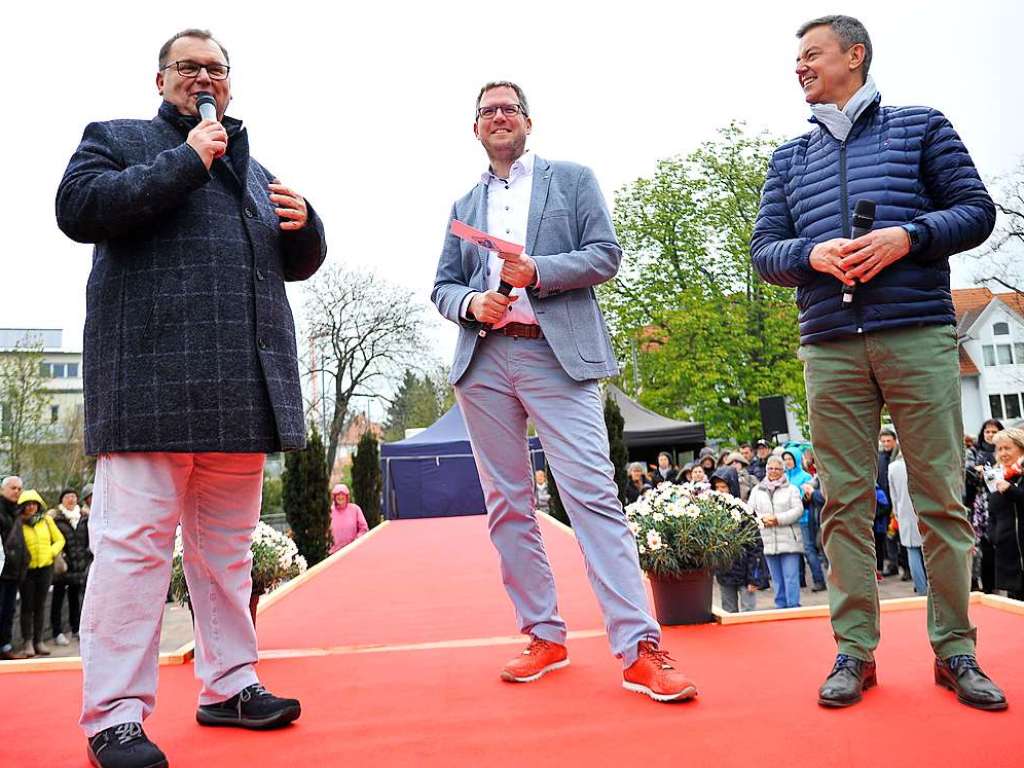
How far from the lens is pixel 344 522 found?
11688mm

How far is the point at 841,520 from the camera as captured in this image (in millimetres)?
2438

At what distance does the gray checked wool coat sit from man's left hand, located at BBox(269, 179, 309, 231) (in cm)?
9

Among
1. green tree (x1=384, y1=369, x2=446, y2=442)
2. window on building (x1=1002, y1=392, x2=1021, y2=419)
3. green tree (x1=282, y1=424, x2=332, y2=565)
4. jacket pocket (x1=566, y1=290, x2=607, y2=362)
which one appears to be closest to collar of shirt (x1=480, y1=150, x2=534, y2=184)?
jacket pocket (x1=566, y1=290, x2=607, y2=362)

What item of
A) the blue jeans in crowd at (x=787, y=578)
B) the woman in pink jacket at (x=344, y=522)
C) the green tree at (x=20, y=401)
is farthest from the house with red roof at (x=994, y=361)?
the green tree at (x=20, y=401)

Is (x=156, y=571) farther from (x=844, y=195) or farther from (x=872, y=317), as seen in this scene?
(x=844, y=195)

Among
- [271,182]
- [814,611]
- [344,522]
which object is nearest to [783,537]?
[814,611]

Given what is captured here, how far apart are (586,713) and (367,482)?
54.0 ft

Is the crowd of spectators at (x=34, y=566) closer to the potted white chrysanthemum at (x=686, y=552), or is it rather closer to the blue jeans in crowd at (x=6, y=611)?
the blue jeans in crowd at (x=6, y=611)

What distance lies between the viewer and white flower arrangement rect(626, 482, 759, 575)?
354cm

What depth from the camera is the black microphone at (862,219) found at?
7.50ft

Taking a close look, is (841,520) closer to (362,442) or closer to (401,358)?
(362,442)

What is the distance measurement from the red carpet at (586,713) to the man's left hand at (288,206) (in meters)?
1.39

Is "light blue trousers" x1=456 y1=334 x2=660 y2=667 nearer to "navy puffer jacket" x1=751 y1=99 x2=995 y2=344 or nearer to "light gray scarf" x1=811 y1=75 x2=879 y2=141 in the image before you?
"navy puffer jacket" x1=751 y1=99 x2=995 y2=344

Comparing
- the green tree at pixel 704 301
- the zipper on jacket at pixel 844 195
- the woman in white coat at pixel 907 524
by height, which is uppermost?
the green tree at pixel 704 301
